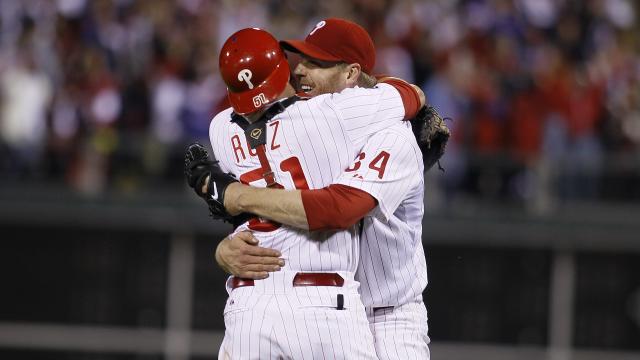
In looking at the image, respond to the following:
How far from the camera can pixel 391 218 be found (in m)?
4.93

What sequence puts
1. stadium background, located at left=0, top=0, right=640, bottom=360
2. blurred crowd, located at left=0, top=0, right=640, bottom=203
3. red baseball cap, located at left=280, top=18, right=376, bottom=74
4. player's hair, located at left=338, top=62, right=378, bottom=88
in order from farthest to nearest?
blurred crowd, located at left=0, top=0, right=640, bottom=203 < stadium background, located at left=0, top=0, right=640, bottom=360 < player's hair, located at left=338, top=62, right=378, bottom=88 < red baseball cap, located at left=280, top=18, right=376, bottom=74

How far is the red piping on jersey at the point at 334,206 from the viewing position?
445 centimetres

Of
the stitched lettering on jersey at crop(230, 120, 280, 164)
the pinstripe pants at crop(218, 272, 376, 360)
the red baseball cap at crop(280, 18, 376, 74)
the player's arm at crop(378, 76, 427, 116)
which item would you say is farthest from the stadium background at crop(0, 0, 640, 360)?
the pinstripe pants at crop(218, 272, 376, 360)

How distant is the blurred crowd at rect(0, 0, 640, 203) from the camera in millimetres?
11477

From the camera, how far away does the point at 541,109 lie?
11750 millimetres

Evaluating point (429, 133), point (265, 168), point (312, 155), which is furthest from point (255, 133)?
point (429, 133)

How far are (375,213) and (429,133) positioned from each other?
0.45m

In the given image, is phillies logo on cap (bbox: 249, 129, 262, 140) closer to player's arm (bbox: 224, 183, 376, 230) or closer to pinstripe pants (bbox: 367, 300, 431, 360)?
player's arm (bbox: 224, 183, 376, 230)

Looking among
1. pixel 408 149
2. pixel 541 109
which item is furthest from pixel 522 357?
pixel 408 149

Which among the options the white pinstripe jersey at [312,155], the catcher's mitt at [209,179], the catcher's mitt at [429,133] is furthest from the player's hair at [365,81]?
the catcher's mitt at [209,179]

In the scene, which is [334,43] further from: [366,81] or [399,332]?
[399,332]

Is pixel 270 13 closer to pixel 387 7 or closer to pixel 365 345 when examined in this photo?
pixel 387 7

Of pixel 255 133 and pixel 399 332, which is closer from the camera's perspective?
pixel 255 133

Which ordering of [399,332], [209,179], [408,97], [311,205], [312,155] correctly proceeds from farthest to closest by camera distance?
[399,332] → [408,97] → [209,179] → [312,155] → [311,205]
